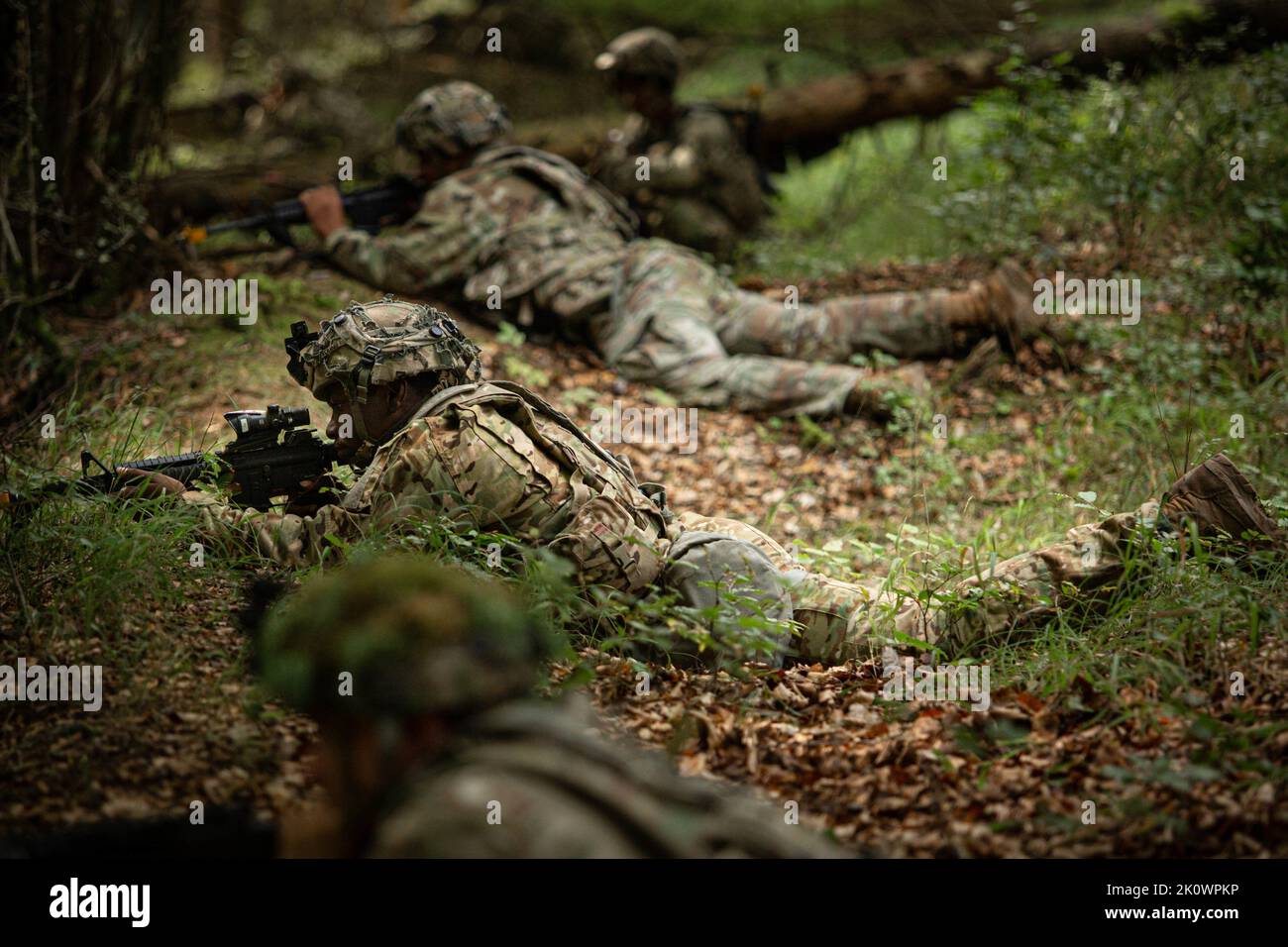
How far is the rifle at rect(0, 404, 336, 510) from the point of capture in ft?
14.1

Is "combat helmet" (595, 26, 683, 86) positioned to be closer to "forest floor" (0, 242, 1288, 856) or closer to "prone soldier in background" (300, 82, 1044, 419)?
"prone soldier in background" (300, 82, 1044, 419)

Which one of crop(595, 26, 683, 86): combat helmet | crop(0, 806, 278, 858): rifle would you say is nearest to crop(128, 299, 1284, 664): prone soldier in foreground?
crop(0, 806, 278, 858): rifle

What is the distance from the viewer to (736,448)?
6.86 metres

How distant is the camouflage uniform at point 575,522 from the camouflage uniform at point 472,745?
161 cm

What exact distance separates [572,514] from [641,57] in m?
5.82

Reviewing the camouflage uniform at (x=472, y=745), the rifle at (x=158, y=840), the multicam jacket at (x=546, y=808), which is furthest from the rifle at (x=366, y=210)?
the multicam jacket at (x=546, y=808)

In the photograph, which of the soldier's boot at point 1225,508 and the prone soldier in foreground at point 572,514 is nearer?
the prone soldier in foreground at point 572,514

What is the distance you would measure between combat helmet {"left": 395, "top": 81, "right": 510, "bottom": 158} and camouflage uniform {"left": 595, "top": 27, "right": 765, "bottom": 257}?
1400 millimetres

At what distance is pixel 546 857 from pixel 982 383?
6047mm

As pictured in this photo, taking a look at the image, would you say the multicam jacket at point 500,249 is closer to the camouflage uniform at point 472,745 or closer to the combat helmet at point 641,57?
the combat helmet at point 641,57

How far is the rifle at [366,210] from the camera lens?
7.37 meters
